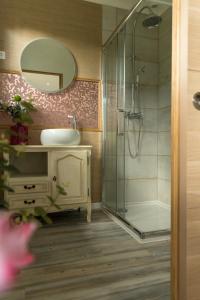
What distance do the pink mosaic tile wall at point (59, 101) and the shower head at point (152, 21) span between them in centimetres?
88

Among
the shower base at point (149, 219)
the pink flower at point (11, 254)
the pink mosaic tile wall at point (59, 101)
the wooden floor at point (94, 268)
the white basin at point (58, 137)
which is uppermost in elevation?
the pink mosaic tile wall at point (59, 101)

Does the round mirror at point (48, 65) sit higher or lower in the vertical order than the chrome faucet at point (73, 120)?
higher

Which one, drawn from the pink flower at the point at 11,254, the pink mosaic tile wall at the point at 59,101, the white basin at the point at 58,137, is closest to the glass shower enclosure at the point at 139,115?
the pink mosaic tile wall at the point at 59,101

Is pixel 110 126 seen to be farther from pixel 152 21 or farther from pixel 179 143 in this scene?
pixel 179 143

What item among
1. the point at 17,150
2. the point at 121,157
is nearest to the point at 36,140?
the point at 121,157

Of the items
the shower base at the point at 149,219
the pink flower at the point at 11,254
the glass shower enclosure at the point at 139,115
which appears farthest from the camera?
the glass shower enclosure at the point at 139,115

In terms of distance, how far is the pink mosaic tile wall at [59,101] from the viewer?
7.83 ft

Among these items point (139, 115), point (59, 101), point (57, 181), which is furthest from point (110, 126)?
point (57, 181)

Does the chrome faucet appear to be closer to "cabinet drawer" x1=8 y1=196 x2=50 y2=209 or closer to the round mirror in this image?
the round mirror

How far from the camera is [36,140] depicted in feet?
8.13

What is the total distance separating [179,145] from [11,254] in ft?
2.76

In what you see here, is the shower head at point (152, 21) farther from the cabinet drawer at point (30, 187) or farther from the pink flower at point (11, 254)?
the pink flower at point (11, 254)

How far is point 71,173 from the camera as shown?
220 centimetres

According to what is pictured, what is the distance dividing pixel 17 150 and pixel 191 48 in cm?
82
